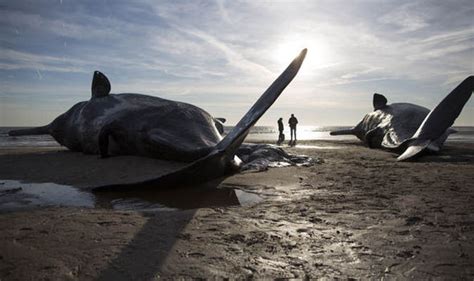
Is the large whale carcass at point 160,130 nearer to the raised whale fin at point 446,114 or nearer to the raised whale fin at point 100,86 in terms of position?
the raised whale fin at point 100,86

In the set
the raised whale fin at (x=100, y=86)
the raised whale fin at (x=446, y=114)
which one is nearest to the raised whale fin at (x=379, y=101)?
the raised whale fin at (x=446, y=114)

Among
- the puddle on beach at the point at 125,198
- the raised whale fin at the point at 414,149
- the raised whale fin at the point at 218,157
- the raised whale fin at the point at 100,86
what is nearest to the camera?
the puddle on beach at the point at 125,198

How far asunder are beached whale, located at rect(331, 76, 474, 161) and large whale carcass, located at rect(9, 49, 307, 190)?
5345 millimetres

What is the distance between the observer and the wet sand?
7.50 feet

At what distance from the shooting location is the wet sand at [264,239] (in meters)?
2.29

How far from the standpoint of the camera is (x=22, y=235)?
285cm

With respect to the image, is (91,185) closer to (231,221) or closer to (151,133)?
(151,133)

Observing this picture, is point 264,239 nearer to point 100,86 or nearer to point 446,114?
point 100,86

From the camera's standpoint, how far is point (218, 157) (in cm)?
444

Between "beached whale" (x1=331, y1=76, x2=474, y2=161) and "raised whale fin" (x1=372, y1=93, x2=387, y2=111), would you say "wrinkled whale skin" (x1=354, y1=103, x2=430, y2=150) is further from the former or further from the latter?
"raised whale fin" (x1=372, y1=93, x2=387, y2=111)

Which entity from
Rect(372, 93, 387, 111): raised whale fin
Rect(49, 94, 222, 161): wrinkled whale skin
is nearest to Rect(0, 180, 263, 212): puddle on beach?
Rect(49, 94, 222, 161): wrinkled whale skin

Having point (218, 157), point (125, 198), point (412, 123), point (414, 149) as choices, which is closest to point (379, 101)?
point (412, 123)

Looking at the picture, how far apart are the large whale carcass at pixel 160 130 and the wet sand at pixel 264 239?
0.74 metres

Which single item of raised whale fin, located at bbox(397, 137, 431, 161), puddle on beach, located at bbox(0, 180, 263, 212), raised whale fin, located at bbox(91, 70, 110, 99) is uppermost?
raised whale fin, located at bbox(91, 70, 110, 99)
